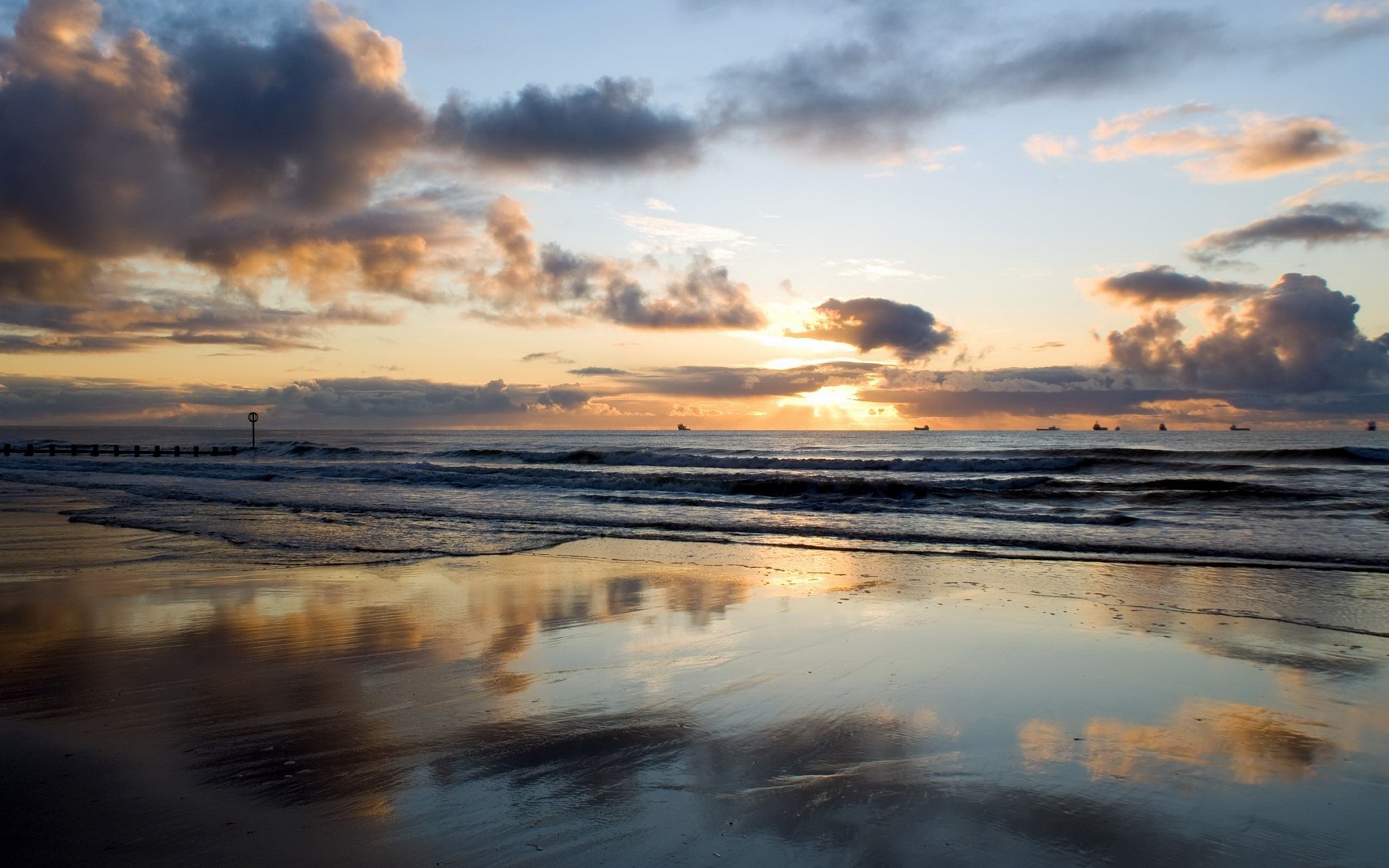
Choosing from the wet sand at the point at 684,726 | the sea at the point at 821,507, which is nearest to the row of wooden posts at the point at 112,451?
the sea at the point at 821,507

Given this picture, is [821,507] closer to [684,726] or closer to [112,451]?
[684,726]

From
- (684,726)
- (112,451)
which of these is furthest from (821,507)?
(112,451)

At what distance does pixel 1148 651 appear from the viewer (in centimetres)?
685

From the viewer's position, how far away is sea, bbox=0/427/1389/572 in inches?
556

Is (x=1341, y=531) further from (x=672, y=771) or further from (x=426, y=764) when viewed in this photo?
(x=426, y=764)

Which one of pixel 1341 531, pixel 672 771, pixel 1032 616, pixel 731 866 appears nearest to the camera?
pixel 731 866

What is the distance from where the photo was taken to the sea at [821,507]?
556 inches

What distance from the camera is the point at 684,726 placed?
490 centimetres

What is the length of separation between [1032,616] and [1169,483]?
2485cm

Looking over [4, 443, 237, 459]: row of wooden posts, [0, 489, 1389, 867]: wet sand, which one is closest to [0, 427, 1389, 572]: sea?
[0, 489, 1389, 867]: wet sand

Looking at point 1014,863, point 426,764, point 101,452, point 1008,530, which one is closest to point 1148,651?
point 1014,863

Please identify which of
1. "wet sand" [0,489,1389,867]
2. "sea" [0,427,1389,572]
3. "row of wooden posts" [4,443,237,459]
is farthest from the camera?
"row of wooden posts" [4,443,237,459]

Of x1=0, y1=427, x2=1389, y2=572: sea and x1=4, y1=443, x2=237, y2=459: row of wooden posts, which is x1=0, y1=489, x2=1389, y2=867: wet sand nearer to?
x1=0, y1=427, x2=1389, y2=572: sea

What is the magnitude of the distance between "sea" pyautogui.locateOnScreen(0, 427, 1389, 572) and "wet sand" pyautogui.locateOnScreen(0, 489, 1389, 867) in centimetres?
451
